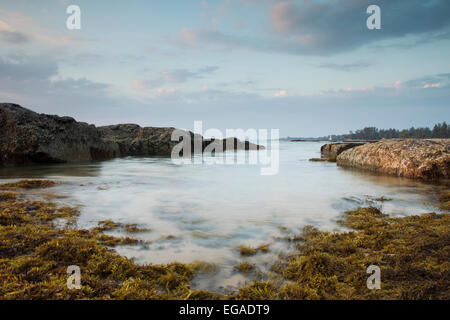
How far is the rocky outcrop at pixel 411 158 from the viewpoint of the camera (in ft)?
25.5

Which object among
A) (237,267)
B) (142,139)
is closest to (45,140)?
(142,139)

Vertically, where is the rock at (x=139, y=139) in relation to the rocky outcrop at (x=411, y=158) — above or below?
above

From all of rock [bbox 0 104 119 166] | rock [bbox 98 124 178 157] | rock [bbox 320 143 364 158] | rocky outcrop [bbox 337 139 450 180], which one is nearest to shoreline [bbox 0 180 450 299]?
rocky outcrop [bbox 337 139 450 180]

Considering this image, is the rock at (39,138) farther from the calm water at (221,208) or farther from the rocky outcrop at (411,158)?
the rocky outcrop at (411,158)

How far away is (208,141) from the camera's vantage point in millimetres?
29844

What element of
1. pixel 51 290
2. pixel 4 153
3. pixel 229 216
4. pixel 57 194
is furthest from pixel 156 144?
pixel 51 290

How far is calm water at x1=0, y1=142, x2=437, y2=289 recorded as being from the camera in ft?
9.64

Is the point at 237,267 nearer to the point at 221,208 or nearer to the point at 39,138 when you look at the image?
the point at 221,208

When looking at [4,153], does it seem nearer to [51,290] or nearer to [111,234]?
[111,234]

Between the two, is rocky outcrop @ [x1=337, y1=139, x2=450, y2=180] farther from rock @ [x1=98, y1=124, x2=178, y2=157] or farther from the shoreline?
rock @ [x1=98, y1=124, x2=178, y2=157]

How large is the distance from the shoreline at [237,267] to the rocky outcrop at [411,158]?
5.13m

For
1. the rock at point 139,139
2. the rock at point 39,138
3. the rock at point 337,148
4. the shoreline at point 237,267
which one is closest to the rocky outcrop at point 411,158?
the shoreline at point 237,267

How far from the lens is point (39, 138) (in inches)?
438

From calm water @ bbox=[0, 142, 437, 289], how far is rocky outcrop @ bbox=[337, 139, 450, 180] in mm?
816
